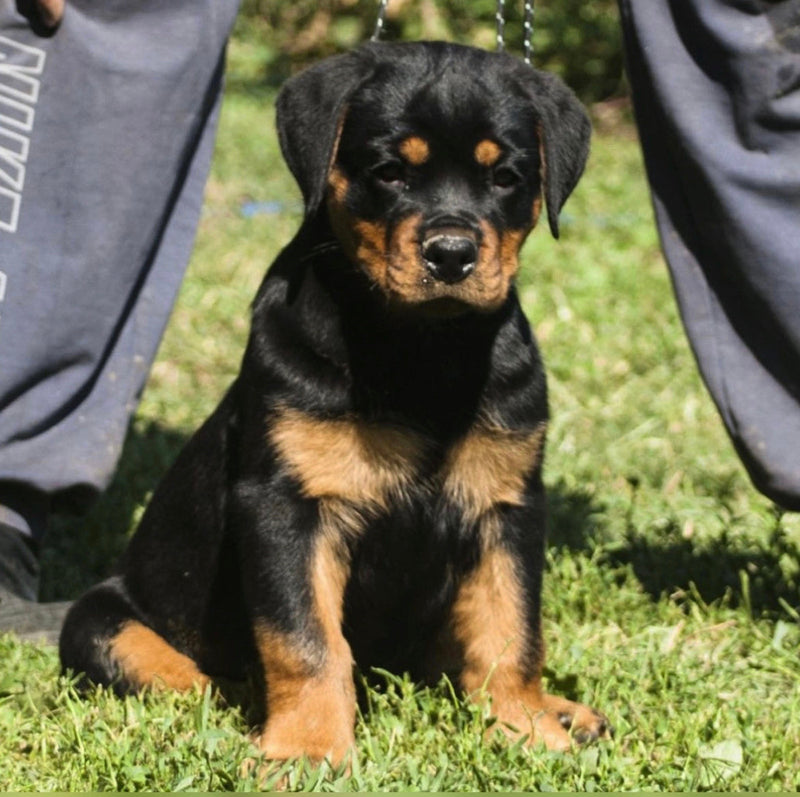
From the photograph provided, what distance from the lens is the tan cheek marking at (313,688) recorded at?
10.7ft

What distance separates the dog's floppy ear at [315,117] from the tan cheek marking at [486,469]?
0.59 metres

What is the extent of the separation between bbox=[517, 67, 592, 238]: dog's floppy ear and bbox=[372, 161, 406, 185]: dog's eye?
35 cm

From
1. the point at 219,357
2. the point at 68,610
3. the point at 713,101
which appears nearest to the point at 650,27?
the point at 713,101

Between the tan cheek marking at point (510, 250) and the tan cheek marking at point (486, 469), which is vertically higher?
the tan cheek marking at point (510, 250)

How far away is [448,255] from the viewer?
3283mm

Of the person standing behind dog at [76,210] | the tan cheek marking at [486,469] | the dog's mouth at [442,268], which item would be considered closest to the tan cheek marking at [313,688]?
the tan cheek marking at [486,469]

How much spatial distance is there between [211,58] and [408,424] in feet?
4.52

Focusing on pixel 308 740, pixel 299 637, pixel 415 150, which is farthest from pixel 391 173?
pixel 308 740

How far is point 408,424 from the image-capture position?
344 cm

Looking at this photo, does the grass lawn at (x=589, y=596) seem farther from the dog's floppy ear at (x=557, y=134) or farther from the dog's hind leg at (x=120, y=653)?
the dog's floppy ear at (x=557, y=134)

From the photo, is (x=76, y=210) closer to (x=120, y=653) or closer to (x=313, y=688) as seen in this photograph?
(x=120, y=653)

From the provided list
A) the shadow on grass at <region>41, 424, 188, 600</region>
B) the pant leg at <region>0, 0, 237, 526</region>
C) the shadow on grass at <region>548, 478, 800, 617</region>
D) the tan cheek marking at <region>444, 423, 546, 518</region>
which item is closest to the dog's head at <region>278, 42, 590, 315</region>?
the tan cheek marking at <region>444, 423, 546, 518</region>

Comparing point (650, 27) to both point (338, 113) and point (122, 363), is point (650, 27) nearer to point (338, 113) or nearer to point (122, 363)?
point (338, 113)

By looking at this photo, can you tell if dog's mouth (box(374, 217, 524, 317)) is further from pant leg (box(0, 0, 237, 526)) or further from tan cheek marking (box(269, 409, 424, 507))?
pant leg (box(0, 0, 237, 526))
